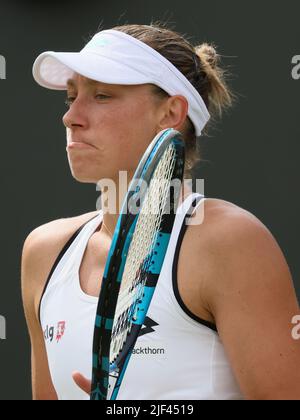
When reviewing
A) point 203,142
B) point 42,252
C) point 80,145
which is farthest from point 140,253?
point 203,142

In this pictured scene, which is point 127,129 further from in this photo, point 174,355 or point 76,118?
point 174,355

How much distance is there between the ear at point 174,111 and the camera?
216 cm

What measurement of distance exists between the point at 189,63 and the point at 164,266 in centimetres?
56

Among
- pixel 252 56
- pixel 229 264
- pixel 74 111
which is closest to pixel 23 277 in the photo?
pixel 74 111

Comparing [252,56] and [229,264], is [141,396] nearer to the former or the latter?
[229,264]

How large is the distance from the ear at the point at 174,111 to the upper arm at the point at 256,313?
1.22 ft

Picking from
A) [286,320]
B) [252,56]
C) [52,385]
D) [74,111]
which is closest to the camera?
[286,320]

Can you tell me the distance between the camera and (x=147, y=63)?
2.13 meters

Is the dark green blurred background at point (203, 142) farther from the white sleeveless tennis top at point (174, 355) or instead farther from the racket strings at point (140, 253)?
the racket strings at point (140, 253)

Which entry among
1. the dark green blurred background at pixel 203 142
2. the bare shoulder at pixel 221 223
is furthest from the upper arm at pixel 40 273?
the dark green blurred background at pixel 203 142

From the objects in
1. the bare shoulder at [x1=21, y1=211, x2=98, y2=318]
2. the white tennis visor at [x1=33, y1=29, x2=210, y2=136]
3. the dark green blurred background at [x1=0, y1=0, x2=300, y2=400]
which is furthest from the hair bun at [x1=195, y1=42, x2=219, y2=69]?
the dark green blurred background at [x1=0, y1=0, x2=300, y2=400]

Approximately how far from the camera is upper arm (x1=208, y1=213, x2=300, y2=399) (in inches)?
72.5

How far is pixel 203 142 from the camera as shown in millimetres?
3141
